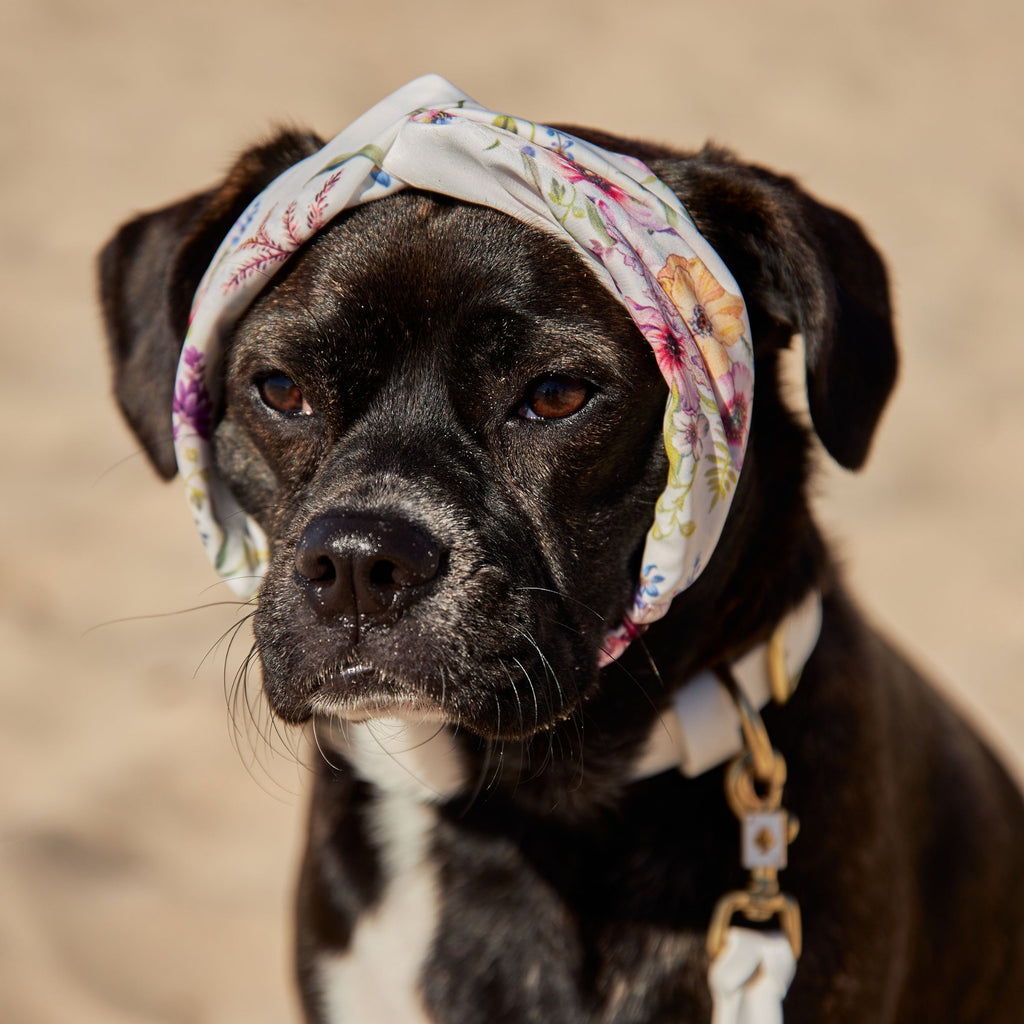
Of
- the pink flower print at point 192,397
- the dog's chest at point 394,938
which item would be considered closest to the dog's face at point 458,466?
the pink flower print at point 192,397

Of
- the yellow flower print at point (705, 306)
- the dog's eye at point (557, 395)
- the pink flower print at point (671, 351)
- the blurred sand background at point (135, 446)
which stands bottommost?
the blurred sand background at point (135, 446)

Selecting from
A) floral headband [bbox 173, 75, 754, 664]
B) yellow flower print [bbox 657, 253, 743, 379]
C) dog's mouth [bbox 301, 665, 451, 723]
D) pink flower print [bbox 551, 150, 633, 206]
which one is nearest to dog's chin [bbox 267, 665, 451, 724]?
Answer: dog's mouth [bbox 301, 665, 451, 723]

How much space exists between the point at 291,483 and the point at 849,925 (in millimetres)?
1353

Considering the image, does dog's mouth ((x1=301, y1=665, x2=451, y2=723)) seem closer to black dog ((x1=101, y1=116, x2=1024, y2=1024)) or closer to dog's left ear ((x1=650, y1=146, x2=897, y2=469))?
black dog ((x1=101, y1=116, x2=1024, y2=1024))

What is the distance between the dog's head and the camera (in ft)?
6.98

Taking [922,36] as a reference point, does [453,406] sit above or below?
below

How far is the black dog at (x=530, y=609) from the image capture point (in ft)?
7.15

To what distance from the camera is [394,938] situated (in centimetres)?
254

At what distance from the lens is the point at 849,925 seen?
2373mm

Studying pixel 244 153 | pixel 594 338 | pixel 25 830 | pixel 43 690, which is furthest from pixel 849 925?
pixel 43 690

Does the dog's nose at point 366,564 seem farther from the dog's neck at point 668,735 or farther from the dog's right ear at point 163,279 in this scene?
the dog's right ear at point 163,279

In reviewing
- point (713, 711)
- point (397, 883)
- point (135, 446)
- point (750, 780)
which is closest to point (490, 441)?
point (713, 711)

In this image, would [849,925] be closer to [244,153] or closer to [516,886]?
[516,886]

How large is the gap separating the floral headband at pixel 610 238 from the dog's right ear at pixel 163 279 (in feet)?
1.07
